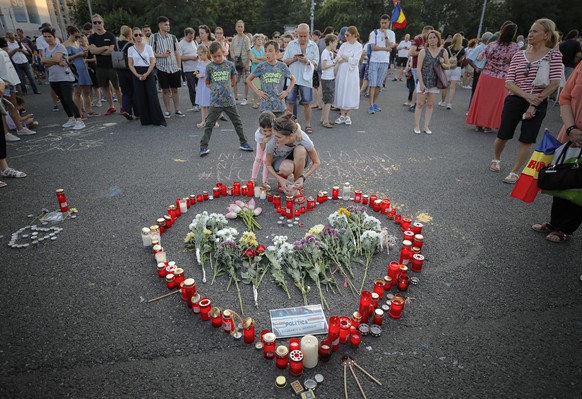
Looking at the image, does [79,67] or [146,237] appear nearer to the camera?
[146,237]

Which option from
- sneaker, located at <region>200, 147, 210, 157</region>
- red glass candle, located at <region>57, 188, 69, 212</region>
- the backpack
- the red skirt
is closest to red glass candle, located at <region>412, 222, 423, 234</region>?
sneaker, located at <region>200, 147, 210, 157</region>

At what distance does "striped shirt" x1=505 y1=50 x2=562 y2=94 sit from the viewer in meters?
4.32

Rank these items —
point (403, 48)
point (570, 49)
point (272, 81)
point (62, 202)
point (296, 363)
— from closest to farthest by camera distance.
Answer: point (296, 363)
point (62, 202)
point (272, 81)
point (570, 49)
point (403, 48)

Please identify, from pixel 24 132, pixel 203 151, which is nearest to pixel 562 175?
pixel 203 151

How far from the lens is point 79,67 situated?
7758mm

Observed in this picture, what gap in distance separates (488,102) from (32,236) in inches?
322

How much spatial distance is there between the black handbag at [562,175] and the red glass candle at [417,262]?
4.96 feet

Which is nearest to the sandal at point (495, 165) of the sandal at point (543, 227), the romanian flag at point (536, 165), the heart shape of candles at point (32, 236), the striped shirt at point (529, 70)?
the striped shirt at point (529, 70)

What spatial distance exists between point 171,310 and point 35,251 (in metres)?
1.88

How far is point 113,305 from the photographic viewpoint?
2811 millimetres

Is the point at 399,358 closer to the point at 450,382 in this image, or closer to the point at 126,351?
the point at 450,382

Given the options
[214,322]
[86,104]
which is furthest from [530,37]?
[86,104]

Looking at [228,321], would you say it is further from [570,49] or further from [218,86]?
[570,49]

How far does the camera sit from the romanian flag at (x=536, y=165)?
11.5 feet
